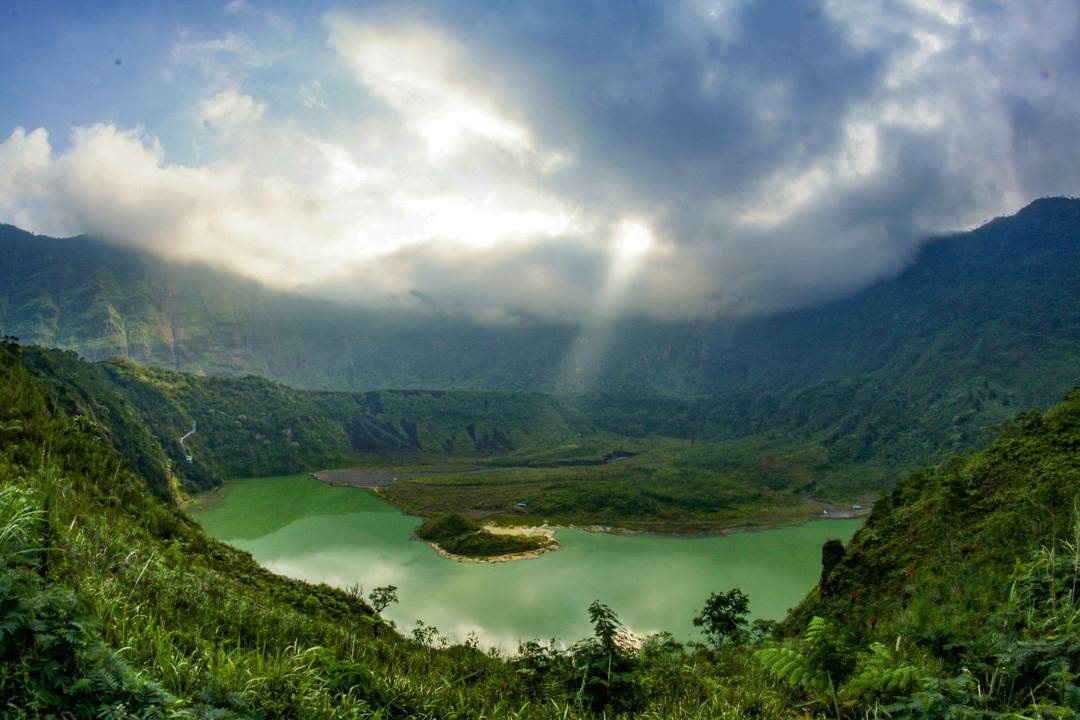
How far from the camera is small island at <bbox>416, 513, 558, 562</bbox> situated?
57.5m

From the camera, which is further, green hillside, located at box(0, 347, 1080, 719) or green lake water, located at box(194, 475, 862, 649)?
green lake water, located at box(194, 475, 862, 649)

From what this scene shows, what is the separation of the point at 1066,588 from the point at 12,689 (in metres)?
10.4

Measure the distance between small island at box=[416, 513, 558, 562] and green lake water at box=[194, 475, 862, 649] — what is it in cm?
155

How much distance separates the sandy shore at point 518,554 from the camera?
5609cm

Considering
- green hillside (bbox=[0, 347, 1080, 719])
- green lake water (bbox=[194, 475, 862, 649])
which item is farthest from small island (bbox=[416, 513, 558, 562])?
green hillside (bbox=[0, 347, 1080, 719])

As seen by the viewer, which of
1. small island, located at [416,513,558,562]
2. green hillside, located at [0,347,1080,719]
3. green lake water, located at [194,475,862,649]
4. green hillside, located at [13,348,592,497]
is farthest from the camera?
green hillside, located at [13,348,592,497]

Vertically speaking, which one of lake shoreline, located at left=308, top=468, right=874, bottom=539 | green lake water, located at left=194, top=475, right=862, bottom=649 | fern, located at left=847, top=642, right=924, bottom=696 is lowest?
green lake water, located at left=194, top=475, right=862, bottom=649

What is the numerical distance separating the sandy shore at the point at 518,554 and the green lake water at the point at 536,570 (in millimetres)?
1129

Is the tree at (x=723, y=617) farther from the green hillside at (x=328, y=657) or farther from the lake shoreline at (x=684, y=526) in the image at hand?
the lake shoreline at (x=684, y=526)

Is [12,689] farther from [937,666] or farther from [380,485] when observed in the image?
[380,485]

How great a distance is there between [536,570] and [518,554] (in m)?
6.11

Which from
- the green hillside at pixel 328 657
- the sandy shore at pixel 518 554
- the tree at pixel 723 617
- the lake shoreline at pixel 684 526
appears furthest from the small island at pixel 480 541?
the green hillside at pixel 328 657

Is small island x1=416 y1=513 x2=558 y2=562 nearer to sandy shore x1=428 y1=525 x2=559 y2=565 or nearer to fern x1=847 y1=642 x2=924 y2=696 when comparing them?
sandy shore x1=428 y1=525 x2=559 y2=565

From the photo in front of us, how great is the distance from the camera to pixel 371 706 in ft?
15.3
